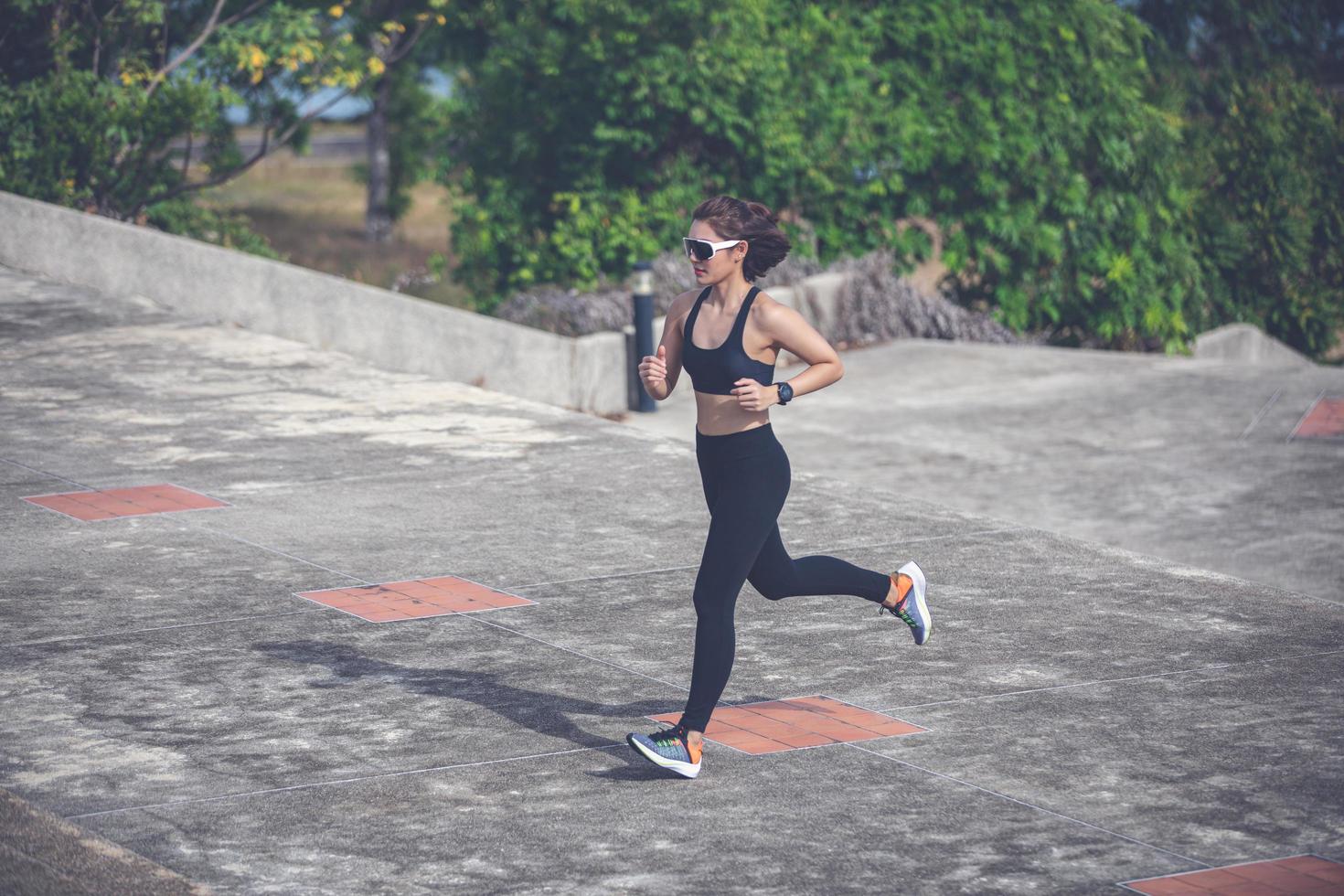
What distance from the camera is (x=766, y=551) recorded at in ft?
22.2

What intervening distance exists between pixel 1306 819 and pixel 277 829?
318cm

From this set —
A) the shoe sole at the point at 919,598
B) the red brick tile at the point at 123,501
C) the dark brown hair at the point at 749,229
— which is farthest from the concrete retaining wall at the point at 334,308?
the dark brown hair at the point at 749,229

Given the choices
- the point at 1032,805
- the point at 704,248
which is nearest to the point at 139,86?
the point at 704,248

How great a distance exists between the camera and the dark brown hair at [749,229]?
21.3 ft

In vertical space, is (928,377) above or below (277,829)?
above

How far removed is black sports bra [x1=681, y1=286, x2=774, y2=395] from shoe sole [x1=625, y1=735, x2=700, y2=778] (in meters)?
1.23

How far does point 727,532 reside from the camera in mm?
6363

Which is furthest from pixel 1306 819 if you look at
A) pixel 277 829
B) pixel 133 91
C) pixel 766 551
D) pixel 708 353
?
pixel 133 91

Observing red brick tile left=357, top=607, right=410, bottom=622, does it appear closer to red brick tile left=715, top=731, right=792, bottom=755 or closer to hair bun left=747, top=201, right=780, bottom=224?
red brick tile left=715, top=731, right=792, bottom=755

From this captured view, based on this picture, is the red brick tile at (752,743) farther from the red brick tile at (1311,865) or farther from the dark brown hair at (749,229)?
the red brick tile at (1311,865)

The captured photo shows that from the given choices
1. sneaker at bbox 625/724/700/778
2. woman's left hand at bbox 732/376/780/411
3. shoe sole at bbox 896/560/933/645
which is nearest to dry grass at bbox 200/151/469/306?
shoe sole at bbox 896/560/933/645

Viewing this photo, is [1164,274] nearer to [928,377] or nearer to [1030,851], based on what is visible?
[928,377]

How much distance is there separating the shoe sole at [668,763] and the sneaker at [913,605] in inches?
56.4

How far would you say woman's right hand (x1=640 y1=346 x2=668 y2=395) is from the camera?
659 cm
